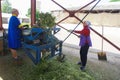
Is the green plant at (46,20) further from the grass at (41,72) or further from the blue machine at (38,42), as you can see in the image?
the grass at (41,72)

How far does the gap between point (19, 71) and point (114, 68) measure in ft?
10.1

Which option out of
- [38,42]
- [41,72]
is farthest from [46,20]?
[41,72]

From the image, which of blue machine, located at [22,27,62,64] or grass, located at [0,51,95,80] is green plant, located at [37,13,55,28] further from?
grass, located at [0,51,95,80]

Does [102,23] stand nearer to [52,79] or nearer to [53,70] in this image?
[53,70]

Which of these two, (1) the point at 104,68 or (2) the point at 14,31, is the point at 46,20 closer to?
(2) the point at 14,31

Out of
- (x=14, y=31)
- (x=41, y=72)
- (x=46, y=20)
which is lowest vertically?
(x=41, y=72)

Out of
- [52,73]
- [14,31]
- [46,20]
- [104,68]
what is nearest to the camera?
[52,73]

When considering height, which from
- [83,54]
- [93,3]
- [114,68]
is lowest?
[114,68]

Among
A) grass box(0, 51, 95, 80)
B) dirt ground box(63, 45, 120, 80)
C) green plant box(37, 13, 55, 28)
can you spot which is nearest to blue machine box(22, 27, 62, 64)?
green plant box(37, 13, 55, 28)

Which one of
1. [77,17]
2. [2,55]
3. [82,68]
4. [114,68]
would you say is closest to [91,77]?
[82,68]

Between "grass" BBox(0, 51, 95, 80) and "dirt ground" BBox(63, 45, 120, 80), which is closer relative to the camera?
"grass" BBox(0, 51, 95, 80)

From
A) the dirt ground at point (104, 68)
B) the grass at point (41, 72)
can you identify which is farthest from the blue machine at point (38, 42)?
the dirt ground at point (104, 68)

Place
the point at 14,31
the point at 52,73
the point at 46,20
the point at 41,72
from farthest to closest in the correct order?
the point at 14,31 < the point at 46,20 < the point at 41,72 < the point at 52,73

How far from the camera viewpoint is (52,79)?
4.04 metres
